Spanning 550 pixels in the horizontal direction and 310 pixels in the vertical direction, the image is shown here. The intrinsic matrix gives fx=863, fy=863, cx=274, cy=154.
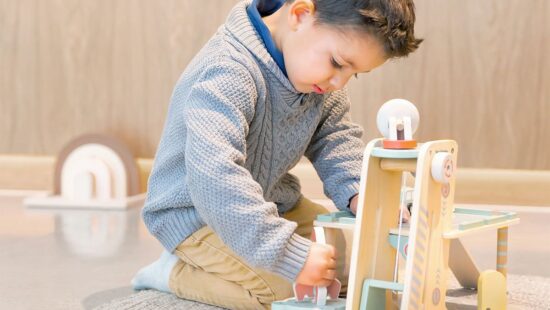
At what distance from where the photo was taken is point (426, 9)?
1.76 m

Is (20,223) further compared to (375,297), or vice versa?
(20,223)

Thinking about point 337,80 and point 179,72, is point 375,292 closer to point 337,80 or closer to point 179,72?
point 337,80

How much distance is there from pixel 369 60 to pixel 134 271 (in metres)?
0.51

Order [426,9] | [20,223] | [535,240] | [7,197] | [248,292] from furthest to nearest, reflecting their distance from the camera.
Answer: [7,197] < [426,9] < [20,223] < [535,240] < [248,292]

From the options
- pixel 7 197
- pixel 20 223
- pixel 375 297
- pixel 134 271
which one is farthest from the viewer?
pixel 7 197

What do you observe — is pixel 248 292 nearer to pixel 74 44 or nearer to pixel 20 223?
pixel 20 223

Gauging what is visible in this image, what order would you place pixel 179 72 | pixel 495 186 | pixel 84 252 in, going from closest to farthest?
pixel 84 252
pixel 495 186
pixel 179 72

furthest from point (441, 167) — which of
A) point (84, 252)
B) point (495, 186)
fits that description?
point (495, 186)

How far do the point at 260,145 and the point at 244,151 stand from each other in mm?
85

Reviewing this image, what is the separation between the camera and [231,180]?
34.6 inches


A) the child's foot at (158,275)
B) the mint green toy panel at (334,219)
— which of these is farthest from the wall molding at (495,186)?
the mint green toy panel at (334,219)

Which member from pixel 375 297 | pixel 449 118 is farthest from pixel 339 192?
pixel 449 118

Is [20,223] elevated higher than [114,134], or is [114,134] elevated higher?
[114,134]

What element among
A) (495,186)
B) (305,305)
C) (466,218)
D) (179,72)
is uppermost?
(179,72)
